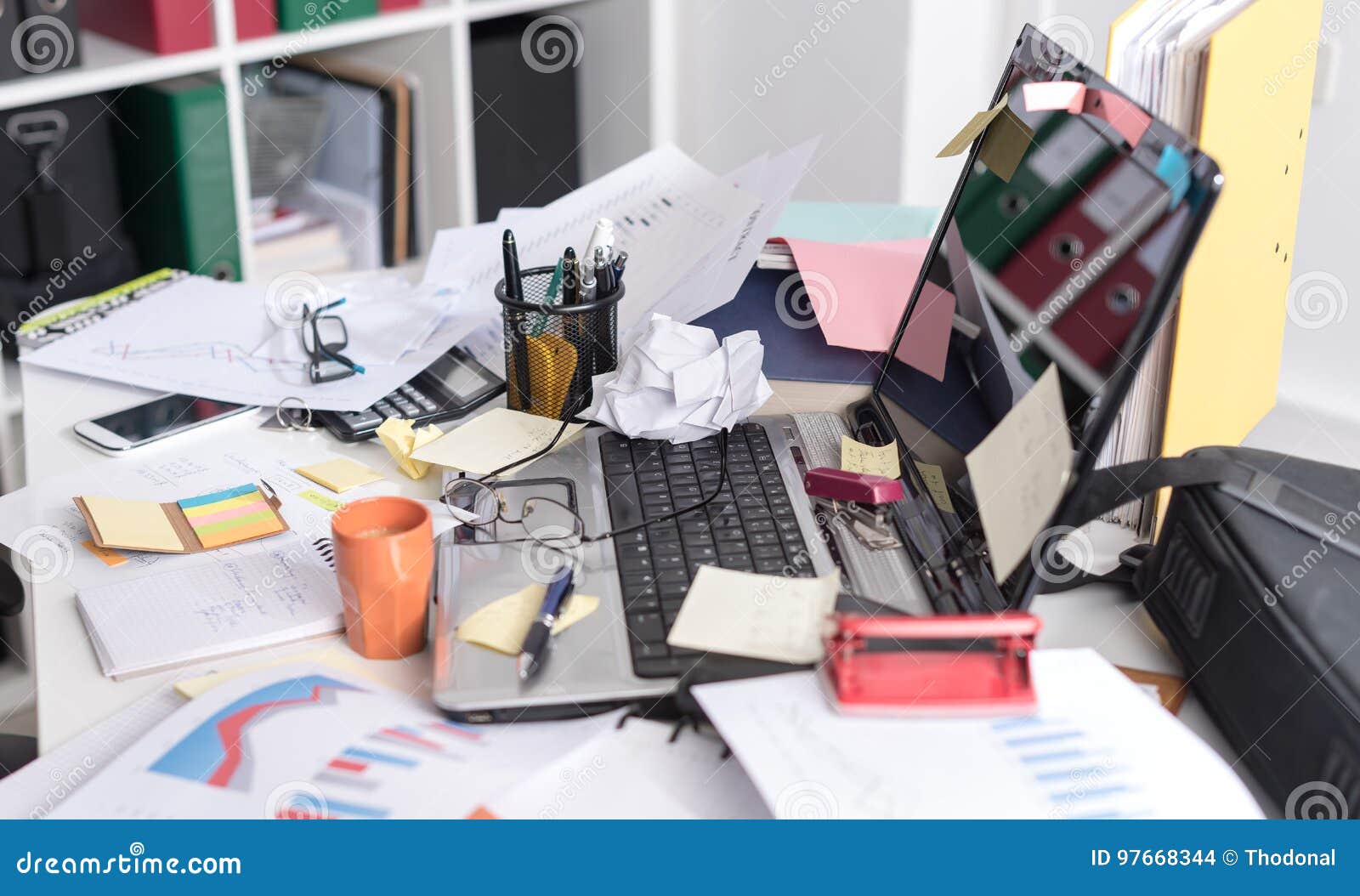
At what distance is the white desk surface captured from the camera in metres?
0.79

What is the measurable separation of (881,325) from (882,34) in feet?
3.96

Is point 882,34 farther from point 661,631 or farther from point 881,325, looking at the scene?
point 661,631

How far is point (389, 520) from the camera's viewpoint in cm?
85

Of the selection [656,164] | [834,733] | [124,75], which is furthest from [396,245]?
[834,733]

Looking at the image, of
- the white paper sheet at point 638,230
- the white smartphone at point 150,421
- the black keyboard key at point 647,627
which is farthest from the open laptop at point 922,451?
the white smartphone at point 150,421

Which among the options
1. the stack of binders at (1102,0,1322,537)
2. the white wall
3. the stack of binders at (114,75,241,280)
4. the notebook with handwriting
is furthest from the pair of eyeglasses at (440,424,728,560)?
the white wall

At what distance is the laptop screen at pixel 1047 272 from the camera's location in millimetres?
740

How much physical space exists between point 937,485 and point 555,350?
1.23ft

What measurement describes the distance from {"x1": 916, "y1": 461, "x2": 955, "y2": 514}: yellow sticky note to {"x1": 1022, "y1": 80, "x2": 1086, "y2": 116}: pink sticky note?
0.28 metres

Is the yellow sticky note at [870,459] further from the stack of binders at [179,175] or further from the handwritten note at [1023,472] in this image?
the stack of binders at [179,175]

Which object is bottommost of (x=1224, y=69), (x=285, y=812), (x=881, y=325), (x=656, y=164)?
(x=285, y=812)

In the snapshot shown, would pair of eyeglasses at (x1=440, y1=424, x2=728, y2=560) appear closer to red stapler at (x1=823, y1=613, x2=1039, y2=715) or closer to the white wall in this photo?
red stapler at (x1=823, y1=613, x2=1039, y2=715)

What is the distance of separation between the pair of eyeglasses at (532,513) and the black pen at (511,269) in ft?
0.53

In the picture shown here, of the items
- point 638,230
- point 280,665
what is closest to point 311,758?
point 280,665
